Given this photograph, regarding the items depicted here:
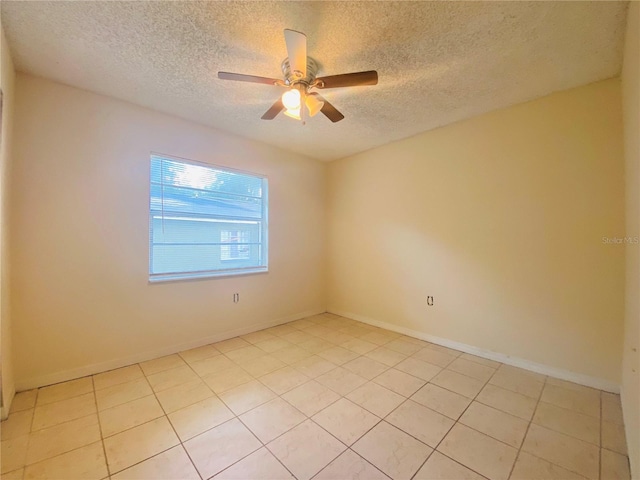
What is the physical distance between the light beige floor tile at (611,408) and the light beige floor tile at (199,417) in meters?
2.63

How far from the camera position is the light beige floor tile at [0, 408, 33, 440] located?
158cm

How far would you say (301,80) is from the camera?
186 centimetres

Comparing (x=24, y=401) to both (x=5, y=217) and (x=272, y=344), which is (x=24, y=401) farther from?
(x=272, y=344)

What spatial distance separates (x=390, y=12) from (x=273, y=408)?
271 cm

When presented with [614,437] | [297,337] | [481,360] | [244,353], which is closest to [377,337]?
[297,337]

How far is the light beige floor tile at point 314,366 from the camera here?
238 cm

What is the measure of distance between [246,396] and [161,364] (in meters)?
1.11

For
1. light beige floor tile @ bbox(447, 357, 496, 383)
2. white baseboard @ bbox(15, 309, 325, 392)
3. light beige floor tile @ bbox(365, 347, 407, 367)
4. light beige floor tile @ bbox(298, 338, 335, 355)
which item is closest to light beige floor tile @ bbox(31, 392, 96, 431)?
white baseboard @ bbox(15, 309, 325, 392)

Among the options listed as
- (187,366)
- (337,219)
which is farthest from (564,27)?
(187,366)

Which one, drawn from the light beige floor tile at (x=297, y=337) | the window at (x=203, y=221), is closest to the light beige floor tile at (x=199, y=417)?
the light beige floor tile at (x=297, y=337)

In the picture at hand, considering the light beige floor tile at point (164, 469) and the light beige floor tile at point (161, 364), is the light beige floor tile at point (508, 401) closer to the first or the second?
the light beige floor tile at point (164, 469)

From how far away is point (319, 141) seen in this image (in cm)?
347

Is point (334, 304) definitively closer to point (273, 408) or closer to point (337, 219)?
point (337, 219)

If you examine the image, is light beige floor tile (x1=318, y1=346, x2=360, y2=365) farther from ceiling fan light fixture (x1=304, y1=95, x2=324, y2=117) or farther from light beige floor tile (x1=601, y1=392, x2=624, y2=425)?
ceiling fan light fixture (x1=304, y1=95, x2=324, y2=117)
